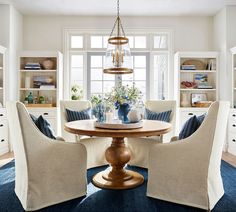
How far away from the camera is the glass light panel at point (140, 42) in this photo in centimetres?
536

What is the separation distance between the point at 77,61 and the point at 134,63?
1165mm

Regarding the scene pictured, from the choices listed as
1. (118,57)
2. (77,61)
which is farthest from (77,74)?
(118,57)

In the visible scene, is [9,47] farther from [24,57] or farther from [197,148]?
[197,148]

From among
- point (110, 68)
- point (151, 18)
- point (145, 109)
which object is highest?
point (151, 18)

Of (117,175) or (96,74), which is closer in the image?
(117,175)

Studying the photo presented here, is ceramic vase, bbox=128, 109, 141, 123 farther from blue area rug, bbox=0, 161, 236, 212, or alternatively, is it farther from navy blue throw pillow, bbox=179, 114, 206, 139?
blue area rug, bbox=0, 161, 236, 212

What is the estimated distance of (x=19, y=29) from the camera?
200 inches

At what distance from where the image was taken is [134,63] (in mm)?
5352

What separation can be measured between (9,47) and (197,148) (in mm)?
3766

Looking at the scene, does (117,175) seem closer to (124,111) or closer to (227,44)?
(124,111)

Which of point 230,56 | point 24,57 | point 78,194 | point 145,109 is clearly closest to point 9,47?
point 24,57

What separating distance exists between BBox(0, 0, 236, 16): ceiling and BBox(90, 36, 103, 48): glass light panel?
47cm

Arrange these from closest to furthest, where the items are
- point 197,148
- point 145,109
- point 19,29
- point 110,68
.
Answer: point 197,148
point 110,68
point 145,109
point 19,29

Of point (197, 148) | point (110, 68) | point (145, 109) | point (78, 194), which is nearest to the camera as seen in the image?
point (197, 148)
